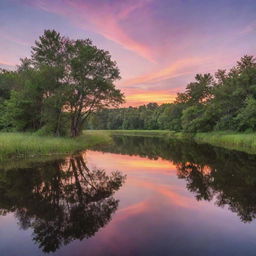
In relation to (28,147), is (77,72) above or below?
above

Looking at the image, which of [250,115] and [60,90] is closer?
[60,90]

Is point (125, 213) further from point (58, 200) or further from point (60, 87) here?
point (60, 87)

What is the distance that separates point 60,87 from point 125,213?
73.0 ft

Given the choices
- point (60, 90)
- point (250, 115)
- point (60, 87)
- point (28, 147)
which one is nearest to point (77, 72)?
point (60, 87)

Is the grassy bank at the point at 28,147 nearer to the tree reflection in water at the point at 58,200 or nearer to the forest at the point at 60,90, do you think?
the tree reflection in water at the point at 58,200

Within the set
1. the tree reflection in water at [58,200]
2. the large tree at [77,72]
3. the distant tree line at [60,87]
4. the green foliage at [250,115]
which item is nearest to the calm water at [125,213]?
the tree reflection in water at [58,200]

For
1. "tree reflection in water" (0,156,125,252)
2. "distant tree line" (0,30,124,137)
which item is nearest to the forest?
"distant tree line" (0,30,124,137)

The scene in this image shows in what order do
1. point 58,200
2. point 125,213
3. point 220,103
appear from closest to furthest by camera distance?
point 125,213 < point 58,200 < point 220,103

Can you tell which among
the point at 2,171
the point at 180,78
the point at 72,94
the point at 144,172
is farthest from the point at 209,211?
the point at 180,78

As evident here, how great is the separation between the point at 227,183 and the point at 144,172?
569cm

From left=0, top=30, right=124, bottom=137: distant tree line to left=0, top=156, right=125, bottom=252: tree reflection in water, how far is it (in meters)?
14.2

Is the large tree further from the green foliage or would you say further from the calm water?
the green foliage

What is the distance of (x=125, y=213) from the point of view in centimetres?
823

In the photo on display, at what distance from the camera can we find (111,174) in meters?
15.0
